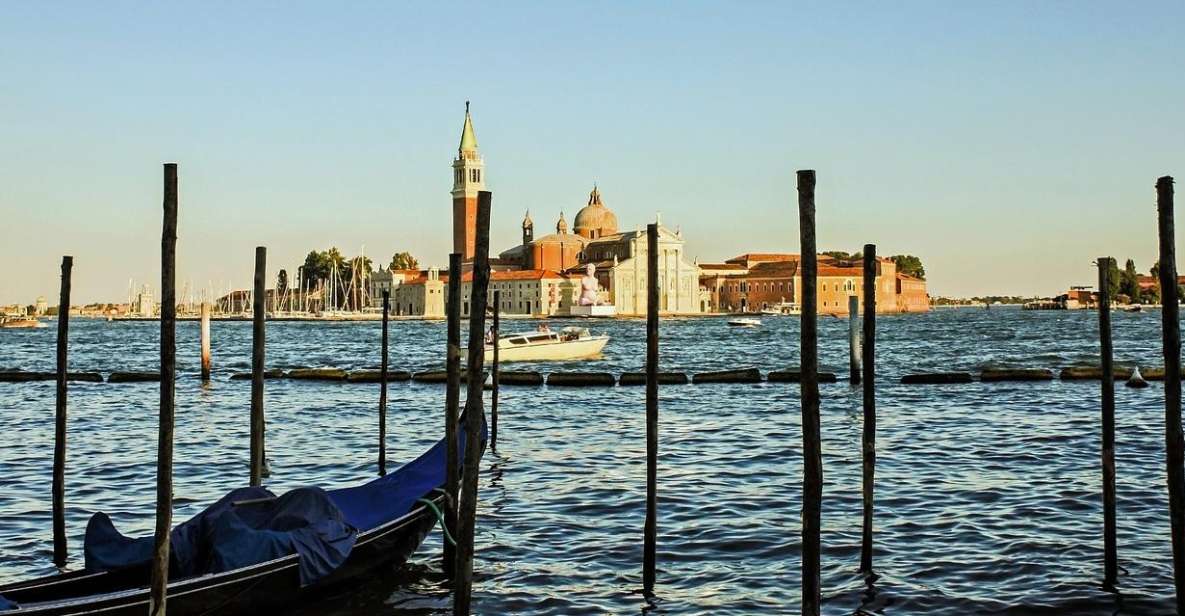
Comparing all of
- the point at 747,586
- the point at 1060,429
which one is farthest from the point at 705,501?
the point at 1060,429

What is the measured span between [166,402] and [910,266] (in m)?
135

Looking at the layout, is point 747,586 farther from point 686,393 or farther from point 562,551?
point 686,393

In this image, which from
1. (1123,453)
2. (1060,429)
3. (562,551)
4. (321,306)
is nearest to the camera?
(562,551)

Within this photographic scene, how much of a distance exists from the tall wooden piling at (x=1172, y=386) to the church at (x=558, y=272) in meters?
87.1

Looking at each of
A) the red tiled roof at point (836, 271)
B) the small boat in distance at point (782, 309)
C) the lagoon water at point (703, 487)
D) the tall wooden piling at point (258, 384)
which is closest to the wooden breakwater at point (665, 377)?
the lagoon water at point (703, 487)

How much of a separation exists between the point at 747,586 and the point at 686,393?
568 inches

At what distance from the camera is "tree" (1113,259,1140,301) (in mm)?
115750

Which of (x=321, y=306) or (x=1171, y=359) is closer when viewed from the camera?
(x=1171, y=359)

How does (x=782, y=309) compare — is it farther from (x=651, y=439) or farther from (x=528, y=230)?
(x=651, y=439)

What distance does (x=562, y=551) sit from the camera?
8156 millimetres

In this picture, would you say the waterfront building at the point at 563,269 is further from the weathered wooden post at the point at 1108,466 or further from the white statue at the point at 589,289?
the weathered wooden post at the point at 1108,466

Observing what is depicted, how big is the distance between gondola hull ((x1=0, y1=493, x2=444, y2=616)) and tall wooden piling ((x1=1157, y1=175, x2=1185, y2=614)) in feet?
13.4

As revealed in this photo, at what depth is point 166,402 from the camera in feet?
18.3

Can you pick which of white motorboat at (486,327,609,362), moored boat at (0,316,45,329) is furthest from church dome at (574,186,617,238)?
white motorboat at (486,327,609,362)
